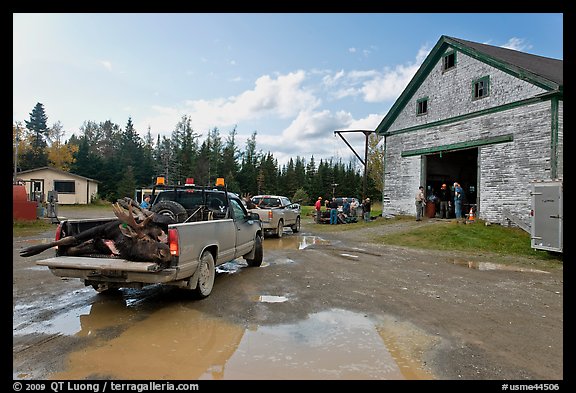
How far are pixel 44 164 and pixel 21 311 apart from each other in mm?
61057

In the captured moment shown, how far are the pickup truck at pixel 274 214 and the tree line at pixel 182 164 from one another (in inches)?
1378

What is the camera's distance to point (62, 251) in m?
5.64

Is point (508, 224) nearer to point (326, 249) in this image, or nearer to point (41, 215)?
point (326, 249)

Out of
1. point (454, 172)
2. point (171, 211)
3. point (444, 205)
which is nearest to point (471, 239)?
point (444, 205)

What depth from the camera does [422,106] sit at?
20750mm

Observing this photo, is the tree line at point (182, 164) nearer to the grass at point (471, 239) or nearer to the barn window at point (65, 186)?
the barn window at point (65, 186)

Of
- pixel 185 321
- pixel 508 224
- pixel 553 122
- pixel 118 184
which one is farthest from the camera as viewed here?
pixel 118 184

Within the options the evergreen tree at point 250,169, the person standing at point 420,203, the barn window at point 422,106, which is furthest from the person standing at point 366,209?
the evergreen tree at point 250,169

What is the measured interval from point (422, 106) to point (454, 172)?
528 centimetres

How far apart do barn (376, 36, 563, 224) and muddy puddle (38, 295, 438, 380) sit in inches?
497

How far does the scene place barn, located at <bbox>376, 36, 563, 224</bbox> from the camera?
14734 mm

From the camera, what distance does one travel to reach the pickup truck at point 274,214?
49.8ft

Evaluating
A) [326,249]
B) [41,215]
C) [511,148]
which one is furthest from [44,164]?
[511,148]

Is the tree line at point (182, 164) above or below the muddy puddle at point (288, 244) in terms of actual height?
above
